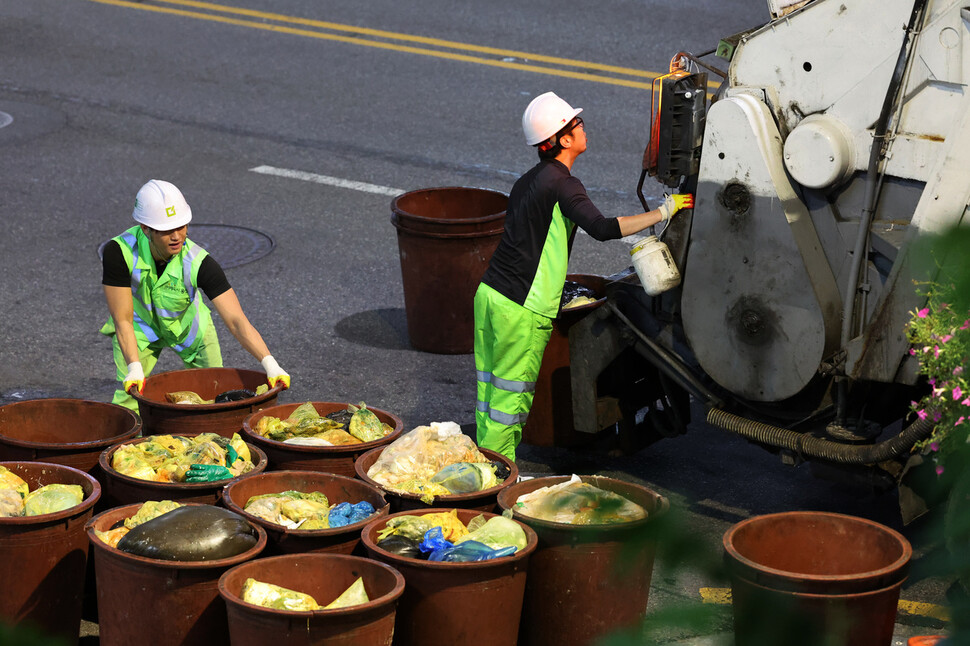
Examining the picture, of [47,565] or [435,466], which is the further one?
[435,466]

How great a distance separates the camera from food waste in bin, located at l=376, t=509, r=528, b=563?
12.7 ft

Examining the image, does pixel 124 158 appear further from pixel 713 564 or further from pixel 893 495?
pixel 713 564

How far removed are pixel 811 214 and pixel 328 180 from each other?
5.87 metres

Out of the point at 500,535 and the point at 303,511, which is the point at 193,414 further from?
the point at 500,535

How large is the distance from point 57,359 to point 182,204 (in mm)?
2026

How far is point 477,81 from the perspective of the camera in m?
12.1

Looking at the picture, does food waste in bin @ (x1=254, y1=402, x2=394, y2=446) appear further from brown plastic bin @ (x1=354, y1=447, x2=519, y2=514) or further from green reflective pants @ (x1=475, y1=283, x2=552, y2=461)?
green reflective pants @ (x1=475, y1=283, x2=552, y2=461)

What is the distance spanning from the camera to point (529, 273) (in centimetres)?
537

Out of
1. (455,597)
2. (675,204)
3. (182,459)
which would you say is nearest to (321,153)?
(675,204)

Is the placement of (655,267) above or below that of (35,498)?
above

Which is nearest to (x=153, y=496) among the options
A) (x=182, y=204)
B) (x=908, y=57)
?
(x=182, y=204)

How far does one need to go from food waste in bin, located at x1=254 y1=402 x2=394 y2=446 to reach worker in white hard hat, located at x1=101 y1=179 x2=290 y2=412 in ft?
1.36

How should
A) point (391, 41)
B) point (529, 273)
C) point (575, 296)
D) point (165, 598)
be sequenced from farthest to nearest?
point (391, 41) → point (575, 296) → point (529, 273) → point (165, 598)

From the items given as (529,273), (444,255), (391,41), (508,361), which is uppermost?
(391,41)
